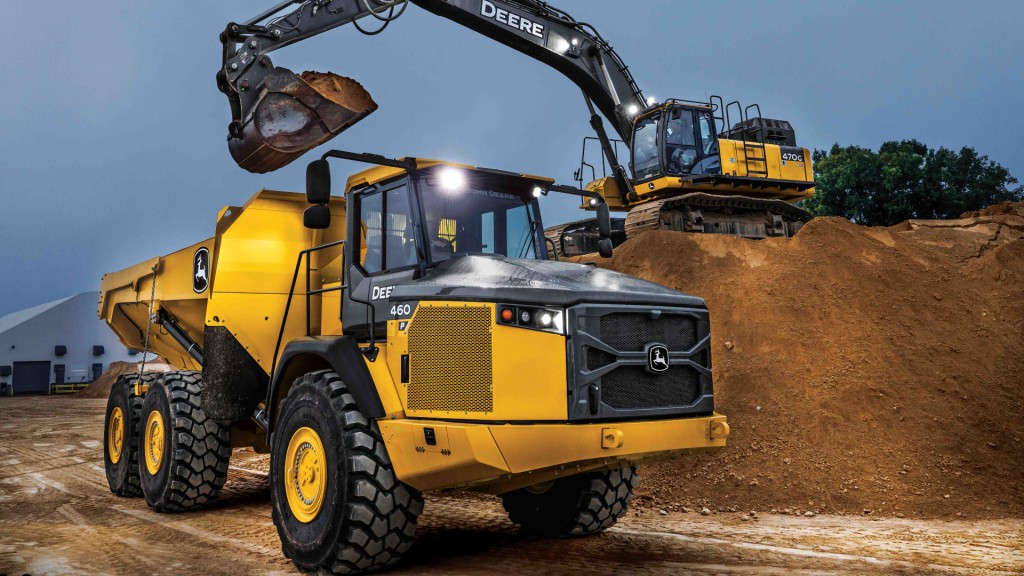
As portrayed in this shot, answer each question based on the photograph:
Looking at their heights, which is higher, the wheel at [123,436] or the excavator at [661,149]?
the excavator at [661,149]

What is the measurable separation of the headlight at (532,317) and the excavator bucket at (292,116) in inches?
212

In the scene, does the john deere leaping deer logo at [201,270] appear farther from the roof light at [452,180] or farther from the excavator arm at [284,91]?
the roof light at [452,180]

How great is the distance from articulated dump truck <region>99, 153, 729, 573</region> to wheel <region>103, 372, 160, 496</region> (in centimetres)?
264

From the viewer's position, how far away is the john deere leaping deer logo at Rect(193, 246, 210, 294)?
9.09 meters

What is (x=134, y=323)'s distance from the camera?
11820 mm

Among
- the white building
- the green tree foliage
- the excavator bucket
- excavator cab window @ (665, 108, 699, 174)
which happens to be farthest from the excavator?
the white building

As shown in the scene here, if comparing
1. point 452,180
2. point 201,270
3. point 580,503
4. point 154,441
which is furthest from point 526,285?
point 154,441

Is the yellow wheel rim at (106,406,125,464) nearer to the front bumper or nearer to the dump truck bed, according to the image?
the dump truck bed

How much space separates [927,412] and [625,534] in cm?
550

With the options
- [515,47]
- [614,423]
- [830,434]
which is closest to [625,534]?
[614,423]

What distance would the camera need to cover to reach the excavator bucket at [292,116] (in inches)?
384

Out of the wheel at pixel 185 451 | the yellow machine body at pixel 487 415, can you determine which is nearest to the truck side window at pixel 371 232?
the yellow machine body at pixel 487 415

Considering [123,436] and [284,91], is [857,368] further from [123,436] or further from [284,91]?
[123,436]

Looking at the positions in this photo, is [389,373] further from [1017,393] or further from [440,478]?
[1017,393]
